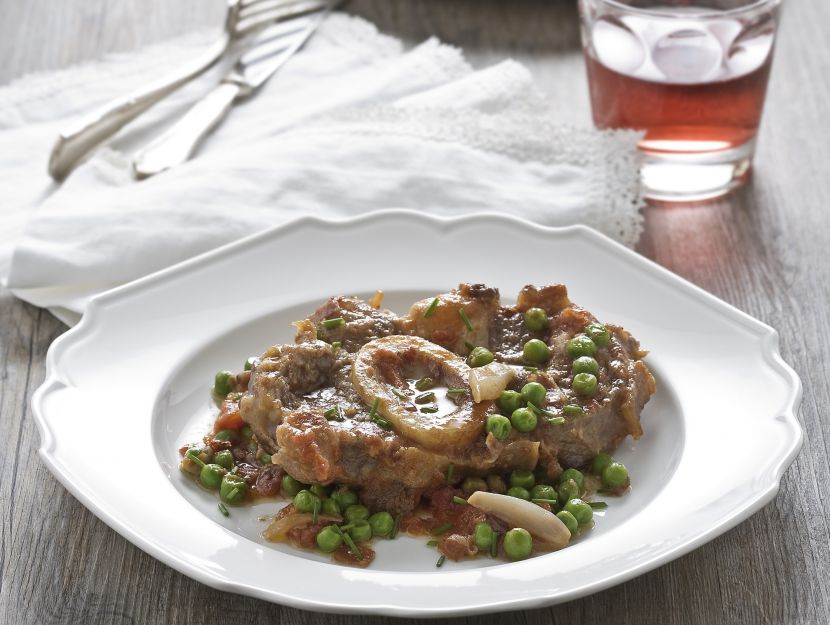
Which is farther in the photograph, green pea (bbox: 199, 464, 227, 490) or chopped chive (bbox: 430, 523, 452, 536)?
green pea (bbox: 199, 464, 227, 490)

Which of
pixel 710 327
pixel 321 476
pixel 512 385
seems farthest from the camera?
pixel 710 327

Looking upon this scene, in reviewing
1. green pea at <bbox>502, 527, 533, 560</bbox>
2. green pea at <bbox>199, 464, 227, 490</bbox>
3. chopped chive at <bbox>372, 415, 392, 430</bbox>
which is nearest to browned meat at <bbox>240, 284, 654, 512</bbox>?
chopped chive at <bbox>372, 415, 392, 430</bbox>

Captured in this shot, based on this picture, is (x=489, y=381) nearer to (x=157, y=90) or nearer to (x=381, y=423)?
(x=381, y=423)

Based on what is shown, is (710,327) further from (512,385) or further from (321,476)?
(321,476)

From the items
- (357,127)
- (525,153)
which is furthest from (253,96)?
(525,153)

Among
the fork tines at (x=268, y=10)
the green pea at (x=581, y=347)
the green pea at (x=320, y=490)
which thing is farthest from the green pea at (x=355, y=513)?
the fork tines at (x=268, y=10)

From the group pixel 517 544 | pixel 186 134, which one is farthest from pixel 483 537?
pixel 186 134

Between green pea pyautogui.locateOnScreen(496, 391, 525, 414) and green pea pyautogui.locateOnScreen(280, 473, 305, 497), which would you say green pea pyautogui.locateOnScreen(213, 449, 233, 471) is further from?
green pea pyautogui.locateOnScreen(496, 391, 525, 414)
